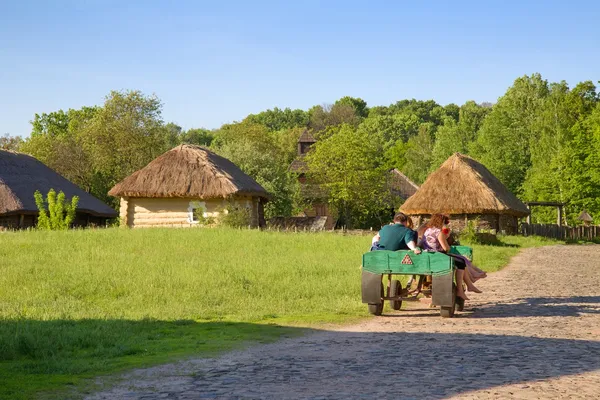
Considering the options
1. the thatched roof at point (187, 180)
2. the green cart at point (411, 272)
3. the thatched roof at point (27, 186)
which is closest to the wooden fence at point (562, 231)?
the thatched roof at point (187, 180)

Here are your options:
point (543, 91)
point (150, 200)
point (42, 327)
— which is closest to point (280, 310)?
point (42, 327)

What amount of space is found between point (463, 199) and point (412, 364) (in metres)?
40.7

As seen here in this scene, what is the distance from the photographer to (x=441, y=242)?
1398cm

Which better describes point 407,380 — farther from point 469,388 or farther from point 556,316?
point 556,316

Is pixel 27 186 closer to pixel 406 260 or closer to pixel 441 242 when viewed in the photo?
pixel 441 242

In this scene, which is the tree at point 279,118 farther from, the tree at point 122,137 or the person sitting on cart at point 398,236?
the person sitting on cart at point 398,236

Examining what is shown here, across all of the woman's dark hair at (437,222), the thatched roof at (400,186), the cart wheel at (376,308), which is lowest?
the cart wheel at (376,308)

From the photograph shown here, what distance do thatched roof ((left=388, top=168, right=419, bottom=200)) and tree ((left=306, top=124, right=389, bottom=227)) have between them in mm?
6939

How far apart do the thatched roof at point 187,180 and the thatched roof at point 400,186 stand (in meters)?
25.1

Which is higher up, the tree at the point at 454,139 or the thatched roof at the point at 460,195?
the tree at the point at 454,139

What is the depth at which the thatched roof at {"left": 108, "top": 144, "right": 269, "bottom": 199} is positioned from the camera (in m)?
41.3

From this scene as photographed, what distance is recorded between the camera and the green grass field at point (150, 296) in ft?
31.2

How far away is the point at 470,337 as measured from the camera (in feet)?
34.9

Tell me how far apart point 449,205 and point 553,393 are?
4158 cm
